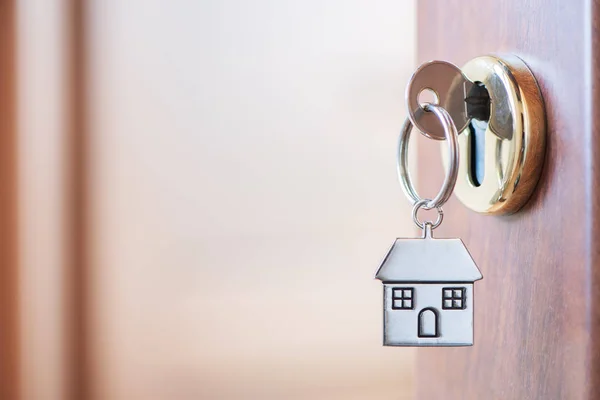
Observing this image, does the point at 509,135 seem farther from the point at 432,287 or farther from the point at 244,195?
the point at 244,195

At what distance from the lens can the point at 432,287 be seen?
0.83 ft

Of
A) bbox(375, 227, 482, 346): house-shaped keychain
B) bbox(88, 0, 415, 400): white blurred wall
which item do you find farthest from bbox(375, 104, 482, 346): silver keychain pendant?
bbox(88, 0, 415, 400): white blurred wall

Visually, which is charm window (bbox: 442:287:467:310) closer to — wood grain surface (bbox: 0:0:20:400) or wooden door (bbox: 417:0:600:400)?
wooden door (bbox: 417:0:600:400)

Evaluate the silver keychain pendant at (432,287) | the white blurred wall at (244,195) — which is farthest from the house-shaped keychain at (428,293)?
the white blurred wall at (244,195)

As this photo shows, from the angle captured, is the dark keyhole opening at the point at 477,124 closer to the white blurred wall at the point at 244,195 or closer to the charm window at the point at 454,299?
the charm window at the point at 454,299

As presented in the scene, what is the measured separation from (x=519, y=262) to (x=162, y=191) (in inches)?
22.3

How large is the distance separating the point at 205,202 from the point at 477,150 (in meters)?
0.51

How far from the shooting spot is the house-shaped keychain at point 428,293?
0.82 ft

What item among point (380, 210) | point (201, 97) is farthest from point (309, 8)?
point (380, 210)

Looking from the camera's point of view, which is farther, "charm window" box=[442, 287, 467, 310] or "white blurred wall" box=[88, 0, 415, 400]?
"white blurred wall" box=[88, 0, 415, 400]

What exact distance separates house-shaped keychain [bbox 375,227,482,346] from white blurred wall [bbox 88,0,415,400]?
52 centimetres

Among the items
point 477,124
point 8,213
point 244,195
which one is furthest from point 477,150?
point 8,213

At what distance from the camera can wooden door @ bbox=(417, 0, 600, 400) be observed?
221 millimetres

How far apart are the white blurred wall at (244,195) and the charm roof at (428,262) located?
1.69 ft
